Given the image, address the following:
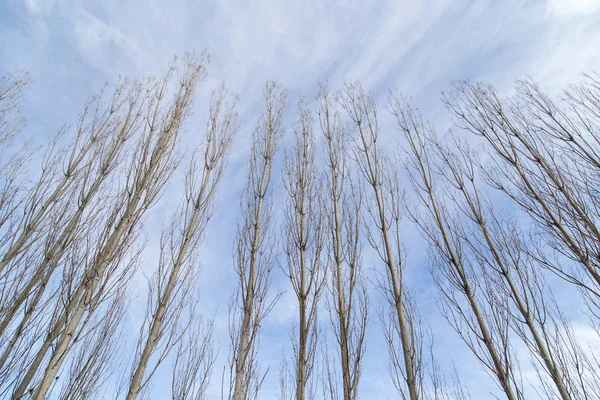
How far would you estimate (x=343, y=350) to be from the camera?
17.4 feet

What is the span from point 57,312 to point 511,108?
30.2 ft

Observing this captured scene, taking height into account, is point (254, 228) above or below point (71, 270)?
above

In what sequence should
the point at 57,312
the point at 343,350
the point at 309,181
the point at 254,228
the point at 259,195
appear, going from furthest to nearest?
the point at 309,181
the point at 259,195
the point at 254,228
the point at 343,350
the point at 57,312

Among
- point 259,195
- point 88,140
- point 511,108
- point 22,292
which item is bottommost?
point 22,292

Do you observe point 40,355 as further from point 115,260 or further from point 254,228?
point 254,228

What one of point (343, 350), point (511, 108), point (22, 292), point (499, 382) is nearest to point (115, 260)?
point (22, 292)

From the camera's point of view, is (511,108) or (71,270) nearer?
(71,270)

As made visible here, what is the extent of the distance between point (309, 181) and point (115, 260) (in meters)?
4.36

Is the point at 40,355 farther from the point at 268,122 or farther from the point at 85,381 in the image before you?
the point at 268,122

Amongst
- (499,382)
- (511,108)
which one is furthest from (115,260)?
(511,108)

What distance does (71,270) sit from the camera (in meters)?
5.18

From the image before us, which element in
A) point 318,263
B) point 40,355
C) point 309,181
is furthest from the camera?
point 309,181

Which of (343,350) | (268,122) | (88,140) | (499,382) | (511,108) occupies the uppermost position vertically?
(268,122)

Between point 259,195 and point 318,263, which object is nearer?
point 318,263
